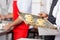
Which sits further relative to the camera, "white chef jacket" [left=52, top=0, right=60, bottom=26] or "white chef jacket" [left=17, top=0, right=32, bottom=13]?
"white chef jacket" [left=17, top=0, right=32, bottom=13]

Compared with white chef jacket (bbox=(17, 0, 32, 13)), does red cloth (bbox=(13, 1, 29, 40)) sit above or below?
below

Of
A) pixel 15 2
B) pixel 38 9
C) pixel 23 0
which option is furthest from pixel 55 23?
pixel 38 9

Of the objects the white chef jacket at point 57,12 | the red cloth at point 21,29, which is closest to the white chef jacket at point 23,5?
the red cloth at point 21,29

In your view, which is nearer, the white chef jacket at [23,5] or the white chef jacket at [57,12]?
the white chef jacket at [57,12]

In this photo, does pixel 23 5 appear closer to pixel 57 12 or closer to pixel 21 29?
pixel 21 29

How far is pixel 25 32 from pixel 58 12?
22.2 inches

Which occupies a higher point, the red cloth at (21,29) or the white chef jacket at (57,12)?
the white chef jacket at (57,12)

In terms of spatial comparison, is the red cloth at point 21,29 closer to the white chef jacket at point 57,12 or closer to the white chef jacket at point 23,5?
the white chef jacket at point 23,5

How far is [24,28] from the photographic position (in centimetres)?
150

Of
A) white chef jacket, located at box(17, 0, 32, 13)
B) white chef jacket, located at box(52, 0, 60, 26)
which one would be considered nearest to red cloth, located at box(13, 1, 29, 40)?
white chef jacket, located at box(17, 0, 32, 13)

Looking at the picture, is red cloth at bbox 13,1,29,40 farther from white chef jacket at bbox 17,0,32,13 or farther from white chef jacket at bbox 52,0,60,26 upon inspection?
white chef jacket at bbox 52,0,60,26

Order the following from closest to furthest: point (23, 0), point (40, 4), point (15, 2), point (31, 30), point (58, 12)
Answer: point (58, 12), point (23, 0), point (15, 2), point (31, 30), point (40, 4)

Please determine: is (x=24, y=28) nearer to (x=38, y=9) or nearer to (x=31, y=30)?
(x=31, y=30)

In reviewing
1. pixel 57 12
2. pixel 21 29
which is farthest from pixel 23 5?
pixel 57 12
